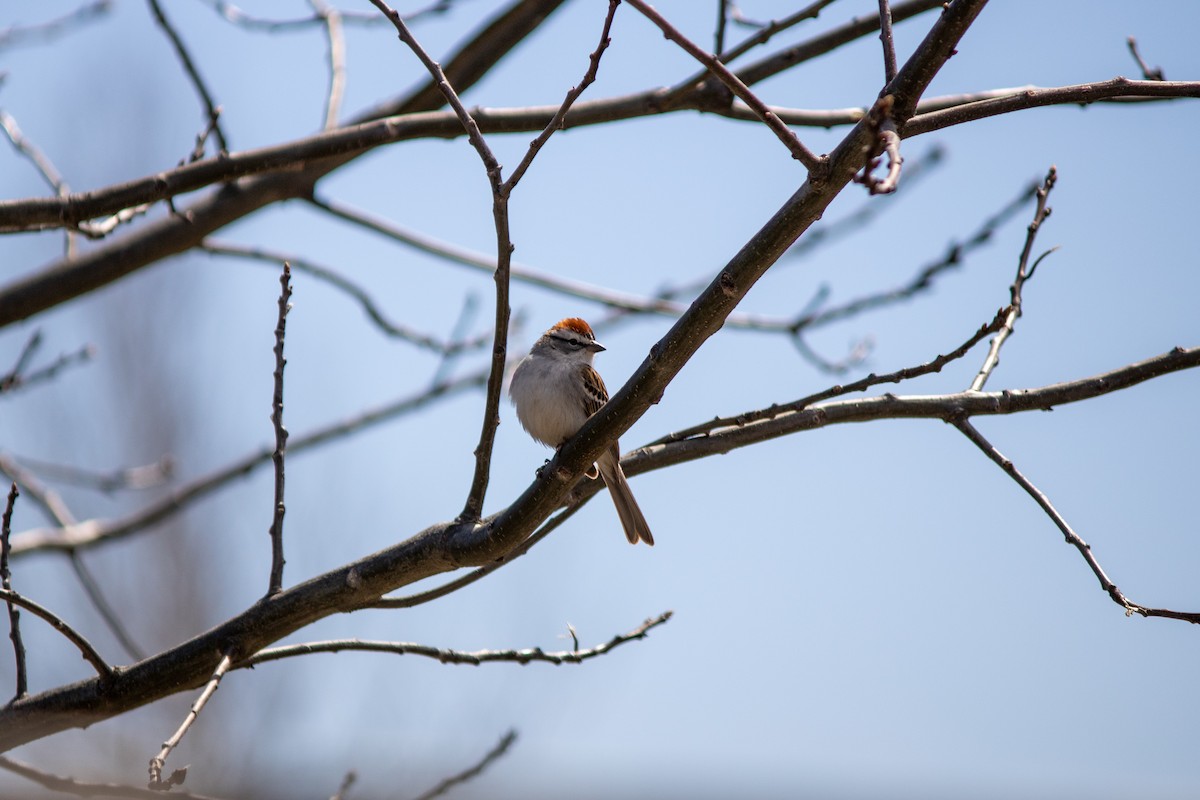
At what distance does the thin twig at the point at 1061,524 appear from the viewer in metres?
2.53

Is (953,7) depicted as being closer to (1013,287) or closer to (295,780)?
(1013,287)

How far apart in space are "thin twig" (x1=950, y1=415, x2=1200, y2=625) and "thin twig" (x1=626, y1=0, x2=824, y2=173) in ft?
3.77

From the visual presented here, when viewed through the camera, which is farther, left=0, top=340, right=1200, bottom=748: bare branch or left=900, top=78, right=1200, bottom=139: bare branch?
left=0, top=340, right=1200, bottom=748: bare branch

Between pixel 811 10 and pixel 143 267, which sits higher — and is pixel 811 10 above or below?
below

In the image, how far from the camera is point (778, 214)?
2.20 m

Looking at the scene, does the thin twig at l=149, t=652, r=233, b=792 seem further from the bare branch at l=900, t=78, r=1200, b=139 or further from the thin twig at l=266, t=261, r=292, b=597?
the bare branch at l=900, t=78, r=1200, b=139

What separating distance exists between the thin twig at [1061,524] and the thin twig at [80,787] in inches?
86.5

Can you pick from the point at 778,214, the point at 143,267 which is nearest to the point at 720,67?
the point at 778,214

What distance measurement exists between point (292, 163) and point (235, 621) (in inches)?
69.4

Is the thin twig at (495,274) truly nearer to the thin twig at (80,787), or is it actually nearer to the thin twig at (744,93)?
the thin twig at (744,93)

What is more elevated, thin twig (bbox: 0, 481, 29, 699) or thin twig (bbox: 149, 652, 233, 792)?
thin twig (bbox: 0, 481, 29, 699)

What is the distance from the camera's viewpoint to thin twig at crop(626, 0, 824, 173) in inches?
82.6

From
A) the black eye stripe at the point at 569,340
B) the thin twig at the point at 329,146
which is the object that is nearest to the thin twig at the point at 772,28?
the thin twig at the point at 329,146

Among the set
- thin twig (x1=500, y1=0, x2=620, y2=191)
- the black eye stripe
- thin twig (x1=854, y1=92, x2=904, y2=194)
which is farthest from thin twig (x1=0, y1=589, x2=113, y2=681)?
the black eye stripe
